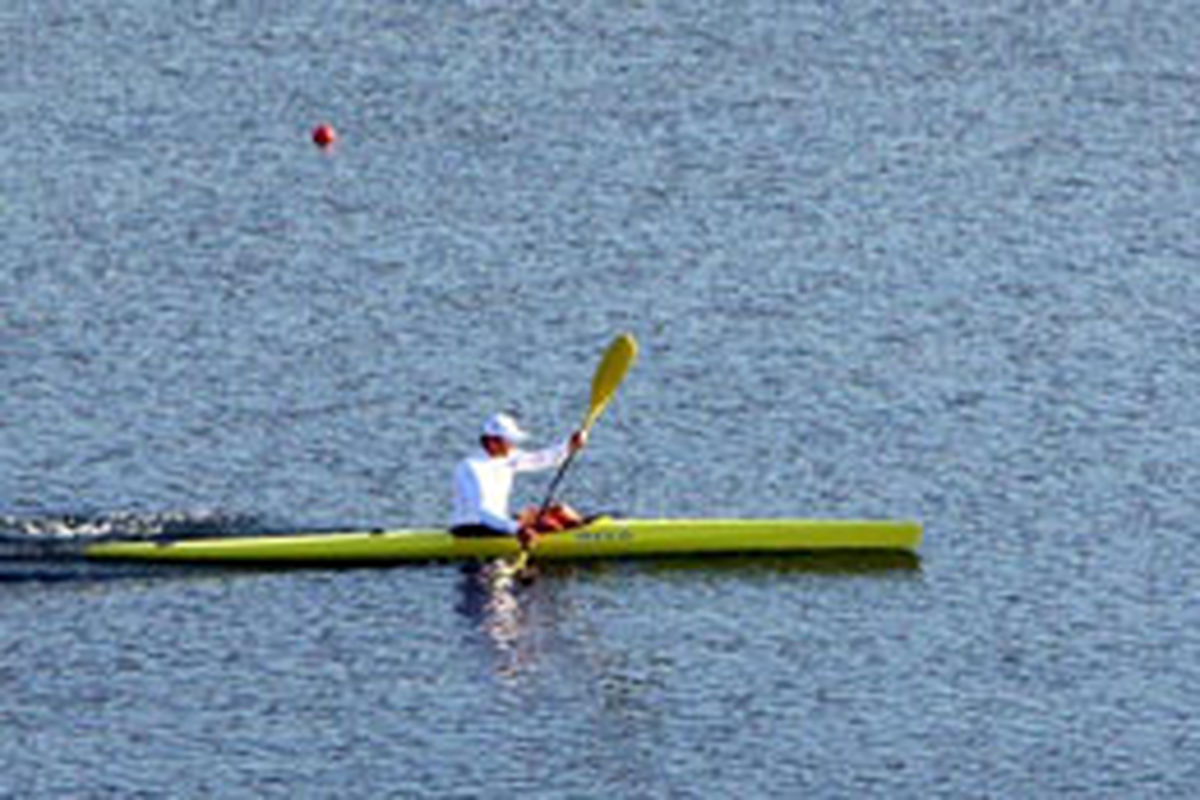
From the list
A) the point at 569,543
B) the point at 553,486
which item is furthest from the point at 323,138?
the point at 569,543

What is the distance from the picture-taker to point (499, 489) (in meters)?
44.7

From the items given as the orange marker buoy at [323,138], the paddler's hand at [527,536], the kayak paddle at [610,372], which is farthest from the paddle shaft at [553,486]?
the orange marker buoy at [323,138]

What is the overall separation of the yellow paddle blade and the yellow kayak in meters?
1.99

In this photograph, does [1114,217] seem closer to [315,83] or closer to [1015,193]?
[1015,193]

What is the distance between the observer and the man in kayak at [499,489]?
44469mm

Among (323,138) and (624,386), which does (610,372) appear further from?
(323,138)

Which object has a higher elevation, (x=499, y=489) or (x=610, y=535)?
(x=499, y=489)

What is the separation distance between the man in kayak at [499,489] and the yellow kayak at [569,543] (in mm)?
138

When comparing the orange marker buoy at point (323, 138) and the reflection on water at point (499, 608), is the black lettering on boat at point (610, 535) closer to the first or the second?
the reflection on water at point (499, 608)

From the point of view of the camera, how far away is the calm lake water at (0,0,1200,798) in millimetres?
39875

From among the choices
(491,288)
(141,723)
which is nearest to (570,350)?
(491,288)

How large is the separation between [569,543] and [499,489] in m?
0.97

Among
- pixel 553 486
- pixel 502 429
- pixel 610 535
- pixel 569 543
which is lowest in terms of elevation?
pixel 569 543

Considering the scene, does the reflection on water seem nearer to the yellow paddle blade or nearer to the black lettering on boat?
the black lettering on boat
